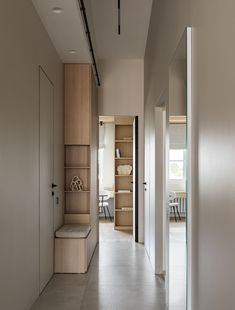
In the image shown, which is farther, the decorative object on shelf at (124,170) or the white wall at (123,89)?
the decorative object on shelf at (124,170)

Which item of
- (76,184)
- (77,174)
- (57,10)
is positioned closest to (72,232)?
(76,184)

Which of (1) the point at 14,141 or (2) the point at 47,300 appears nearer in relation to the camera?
(1) the point at 14,141

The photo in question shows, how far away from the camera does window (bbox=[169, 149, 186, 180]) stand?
2762mm

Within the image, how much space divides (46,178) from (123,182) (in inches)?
173

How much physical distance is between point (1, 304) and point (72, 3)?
2.66m

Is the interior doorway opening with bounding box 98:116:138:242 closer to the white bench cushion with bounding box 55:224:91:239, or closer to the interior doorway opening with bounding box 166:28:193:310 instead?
the white bench cushion with bounding box 55:224:91:239

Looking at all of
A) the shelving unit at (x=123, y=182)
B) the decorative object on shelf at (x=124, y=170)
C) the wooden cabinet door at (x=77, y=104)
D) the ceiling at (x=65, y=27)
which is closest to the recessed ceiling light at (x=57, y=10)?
the ceiling at (x=65, y=27)

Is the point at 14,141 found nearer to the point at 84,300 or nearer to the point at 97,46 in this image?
the point at 84,300

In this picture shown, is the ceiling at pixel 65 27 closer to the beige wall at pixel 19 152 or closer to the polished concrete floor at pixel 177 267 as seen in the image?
the beige wall at pixel 19 152

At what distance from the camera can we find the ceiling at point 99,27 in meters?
3.92

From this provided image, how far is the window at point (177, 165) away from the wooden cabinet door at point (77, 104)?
109 inches

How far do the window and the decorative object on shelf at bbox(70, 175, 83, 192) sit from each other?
9.52ft

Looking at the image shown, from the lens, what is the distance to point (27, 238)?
353cm

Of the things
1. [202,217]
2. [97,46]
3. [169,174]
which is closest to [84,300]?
[169,174]
